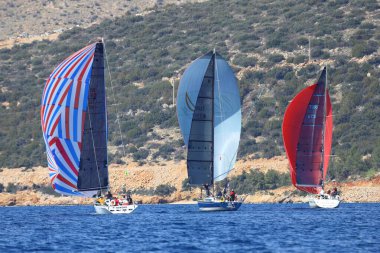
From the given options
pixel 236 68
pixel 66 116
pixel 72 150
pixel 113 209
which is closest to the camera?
pixel 66 116

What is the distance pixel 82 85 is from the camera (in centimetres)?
5756

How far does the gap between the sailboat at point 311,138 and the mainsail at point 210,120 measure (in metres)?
4.03

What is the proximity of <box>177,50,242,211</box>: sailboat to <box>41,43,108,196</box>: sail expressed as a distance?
5.15 m

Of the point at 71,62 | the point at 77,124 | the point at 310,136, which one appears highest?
the point at 71,62

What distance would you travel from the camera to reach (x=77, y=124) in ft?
189

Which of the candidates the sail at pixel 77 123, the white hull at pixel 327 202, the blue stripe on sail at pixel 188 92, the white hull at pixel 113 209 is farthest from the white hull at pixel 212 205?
the white hull at pixel 327 202

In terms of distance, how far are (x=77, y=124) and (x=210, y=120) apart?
8.25 metres

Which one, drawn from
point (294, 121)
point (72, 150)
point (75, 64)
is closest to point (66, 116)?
point (72, 150)

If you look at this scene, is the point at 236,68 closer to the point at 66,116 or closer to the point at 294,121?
the point at 294,121

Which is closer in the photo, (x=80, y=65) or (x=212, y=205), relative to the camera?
(x=80, y=65)

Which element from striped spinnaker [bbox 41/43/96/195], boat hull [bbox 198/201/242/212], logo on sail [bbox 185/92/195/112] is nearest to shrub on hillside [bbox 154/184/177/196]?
boat hull [bbox 198/201/242/212]

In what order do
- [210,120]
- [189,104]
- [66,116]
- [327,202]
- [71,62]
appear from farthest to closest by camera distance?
[327,202]
[210,120]
[189,104]
[71,62]
[66,116]

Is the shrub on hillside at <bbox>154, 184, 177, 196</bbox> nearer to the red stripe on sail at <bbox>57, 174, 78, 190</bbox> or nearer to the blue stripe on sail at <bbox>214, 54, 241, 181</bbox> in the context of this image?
the blue stripe on sail at <bbox>214, 54, 241, 181</bbox>

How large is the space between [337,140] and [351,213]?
29.1 metres
